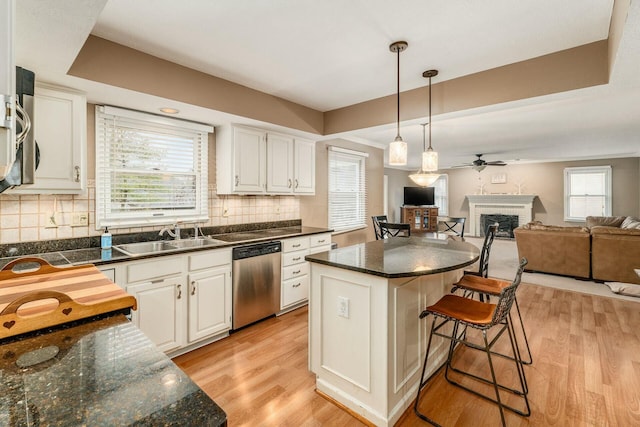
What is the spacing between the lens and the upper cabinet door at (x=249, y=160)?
11.0ft

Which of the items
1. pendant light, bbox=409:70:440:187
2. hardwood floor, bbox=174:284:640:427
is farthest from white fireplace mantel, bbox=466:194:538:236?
pendant light, bbox=409:70:440:187

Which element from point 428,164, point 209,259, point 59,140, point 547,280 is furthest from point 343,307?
point 547,280

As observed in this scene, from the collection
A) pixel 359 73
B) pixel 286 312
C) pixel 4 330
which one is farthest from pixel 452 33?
pixel 286 312

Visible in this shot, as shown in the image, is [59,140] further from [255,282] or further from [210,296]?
[255,282]

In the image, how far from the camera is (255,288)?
3178mm

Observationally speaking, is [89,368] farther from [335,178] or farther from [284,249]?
[335,178]

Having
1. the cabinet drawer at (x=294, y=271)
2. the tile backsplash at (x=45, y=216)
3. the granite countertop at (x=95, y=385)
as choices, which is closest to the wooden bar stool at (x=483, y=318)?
the granite countertop at (x=95, y=385)

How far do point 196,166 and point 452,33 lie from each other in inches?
106

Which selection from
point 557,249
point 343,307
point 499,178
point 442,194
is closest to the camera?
point 343,307

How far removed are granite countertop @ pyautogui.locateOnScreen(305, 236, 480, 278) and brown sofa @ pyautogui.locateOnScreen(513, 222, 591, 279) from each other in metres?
3.41

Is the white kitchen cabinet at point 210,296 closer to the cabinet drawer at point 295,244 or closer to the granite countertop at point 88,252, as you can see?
the granite countertop at point 88,252

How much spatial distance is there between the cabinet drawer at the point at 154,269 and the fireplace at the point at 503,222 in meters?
9.65

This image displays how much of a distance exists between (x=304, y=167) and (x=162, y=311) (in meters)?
2.42

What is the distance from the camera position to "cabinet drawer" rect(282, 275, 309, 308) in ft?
11.5
